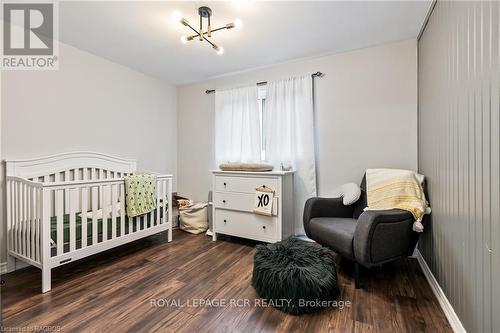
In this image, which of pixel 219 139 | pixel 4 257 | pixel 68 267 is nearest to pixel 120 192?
pixel 68 267

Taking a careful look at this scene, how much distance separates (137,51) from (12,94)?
121cm

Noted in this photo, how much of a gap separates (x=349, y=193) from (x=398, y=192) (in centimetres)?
46

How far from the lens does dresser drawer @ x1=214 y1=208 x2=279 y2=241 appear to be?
2.62 meters

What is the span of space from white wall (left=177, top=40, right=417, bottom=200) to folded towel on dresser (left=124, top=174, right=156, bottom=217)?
6.26ft

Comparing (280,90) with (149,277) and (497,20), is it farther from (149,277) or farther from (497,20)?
(149,277)

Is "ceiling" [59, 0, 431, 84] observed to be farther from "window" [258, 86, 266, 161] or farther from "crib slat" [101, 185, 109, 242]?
"crib slat" [101, 185, 109, 242]

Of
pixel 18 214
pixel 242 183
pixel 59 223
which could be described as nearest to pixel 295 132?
pixel 242 183

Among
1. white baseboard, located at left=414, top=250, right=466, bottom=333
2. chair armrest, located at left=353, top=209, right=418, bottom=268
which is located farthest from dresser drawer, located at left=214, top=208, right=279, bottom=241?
white baseboard, located at left=414, top=250, right=466, bottom=333

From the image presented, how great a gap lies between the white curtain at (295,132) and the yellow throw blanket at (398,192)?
0.72m

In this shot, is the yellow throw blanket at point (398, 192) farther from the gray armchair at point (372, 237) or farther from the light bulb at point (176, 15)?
the light bulb at point (176, 15)

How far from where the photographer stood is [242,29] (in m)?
2.21

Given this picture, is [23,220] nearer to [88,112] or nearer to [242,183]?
[88,112]

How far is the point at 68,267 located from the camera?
2184 mm

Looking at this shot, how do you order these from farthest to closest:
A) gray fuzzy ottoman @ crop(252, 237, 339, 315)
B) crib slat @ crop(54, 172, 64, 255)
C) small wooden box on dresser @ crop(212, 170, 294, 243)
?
small wooden box on dresser @ crop(212, 170, 294, 243)
crib slat @ crop(54, 172, 64, 255)
gray fuzzy ottoman @ crop(252, 237, 339, 315)
